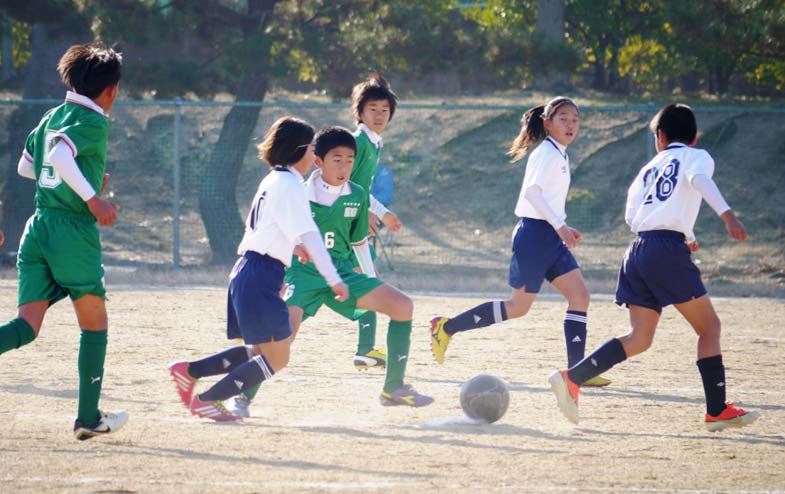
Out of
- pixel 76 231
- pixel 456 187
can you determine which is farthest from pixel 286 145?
pixel 456 187

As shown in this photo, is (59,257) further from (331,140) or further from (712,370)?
(712,370)

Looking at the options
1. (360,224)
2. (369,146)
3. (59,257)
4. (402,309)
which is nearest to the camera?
(59,257)

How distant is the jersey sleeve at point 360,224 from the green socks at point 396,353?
658 mm

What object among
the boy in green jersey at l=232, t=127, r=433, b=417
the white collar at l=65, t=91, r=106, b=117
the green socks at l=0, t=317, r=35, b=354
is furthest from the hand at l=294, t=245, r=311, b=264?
the green socks at l=0, t=317, r=35, b=354

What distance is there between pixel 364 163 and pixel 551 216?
140cm

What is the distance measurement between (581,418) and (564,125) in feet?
6.55

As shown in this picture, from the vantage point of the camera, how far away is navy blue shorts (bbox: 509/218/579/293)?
7.40 meters

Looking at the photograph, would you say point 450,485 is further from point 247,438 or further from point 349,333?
point 349,333

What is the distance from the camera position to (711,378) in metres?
6.05

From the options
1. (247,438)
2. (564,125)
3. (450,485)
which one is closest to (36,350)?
(247,438)

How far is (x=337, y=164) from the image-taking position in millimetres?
6531

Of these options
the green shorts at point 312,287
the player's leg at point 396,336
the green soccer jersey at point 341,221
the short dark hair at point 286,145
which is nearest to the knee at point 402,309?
the player's leg at point 396,336

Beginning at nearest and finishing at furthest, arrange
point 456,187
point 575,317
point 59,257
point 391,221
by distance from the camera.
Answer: point 59,257 → point 575,317 → point 391,221 → point 456,187

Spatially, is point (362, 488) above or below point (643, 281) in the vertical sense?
below
